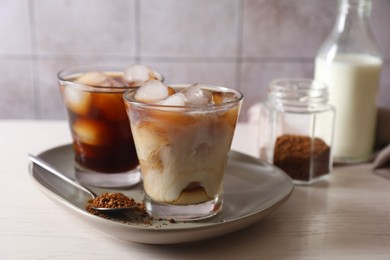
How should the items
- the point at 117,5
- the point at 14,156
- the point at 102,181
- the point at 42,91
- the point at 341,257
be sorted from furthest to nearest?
the point at 42,91 → the point at 117,5 → the point at 14,156 → the point at 102,181 → the point at 341,257

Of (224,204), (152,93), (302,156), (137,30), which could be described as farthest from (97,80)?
(137,30)

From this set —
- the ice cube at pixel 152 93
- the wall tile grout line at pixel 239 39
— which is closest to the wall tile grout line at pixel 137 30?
the wall tile grout line at pixel 239 39

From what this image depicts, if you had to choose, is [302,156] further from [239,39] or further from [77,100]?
[239,39]

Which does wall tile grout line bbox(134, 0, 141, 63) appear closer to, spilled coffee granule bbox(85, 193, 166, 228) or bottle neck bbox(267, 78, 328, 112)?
bottle neck bbox(267, 78, 328, 112)

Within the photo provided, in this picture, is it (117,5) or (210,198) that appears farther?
(117,5)

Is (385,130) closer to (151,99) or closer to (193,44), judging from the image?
(151,99)

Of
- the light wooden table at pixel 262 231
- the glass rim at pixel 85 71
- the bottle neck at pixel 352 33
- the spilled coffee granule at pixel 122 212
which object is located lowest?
the light wooden table at pixel 262 231

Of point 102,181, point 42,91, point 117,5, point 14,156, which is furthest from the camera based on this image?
point 42,91

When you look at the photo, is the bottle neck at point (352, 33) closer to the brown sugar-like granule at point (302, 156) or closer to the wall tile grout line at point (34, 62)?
the brown sugar-like granule at point (302, 156)

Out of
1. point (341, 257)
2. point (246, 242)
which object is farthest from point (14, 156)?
point (341, 257)
